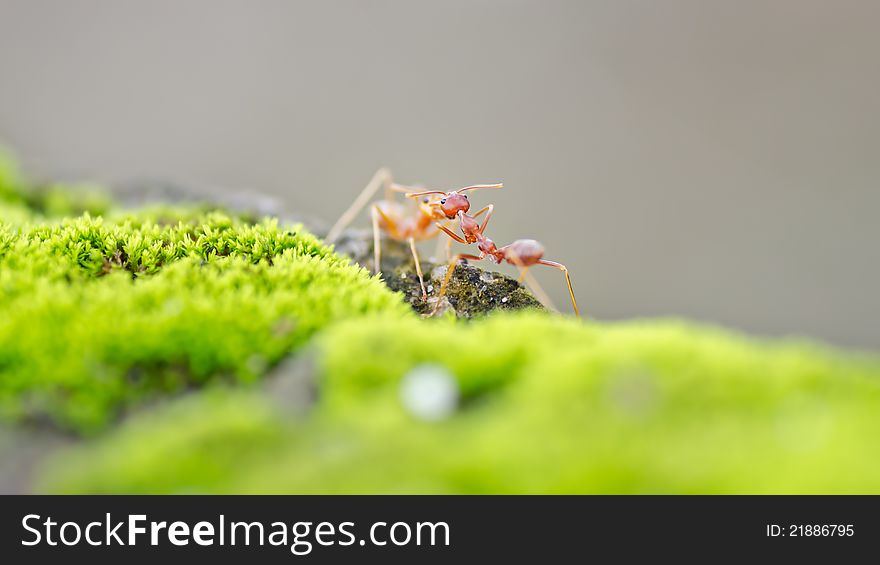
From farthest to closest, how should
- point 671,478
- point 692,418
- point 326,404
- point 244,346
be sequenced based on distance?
point 244,346, point 326,404, point 692,418, point 671,478

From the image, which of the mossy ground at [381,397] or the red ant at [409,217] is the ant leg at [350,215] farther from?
the mossy ground at [381,397]

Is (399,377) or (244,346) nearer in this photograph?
(399,377)

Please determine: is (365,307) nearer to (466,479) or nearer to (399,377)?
(399,377)

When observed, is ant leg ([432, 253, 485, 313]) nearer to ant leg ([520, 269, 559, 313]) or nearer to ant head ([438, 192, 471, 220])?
ant leg ([520, 269, 559, 313])

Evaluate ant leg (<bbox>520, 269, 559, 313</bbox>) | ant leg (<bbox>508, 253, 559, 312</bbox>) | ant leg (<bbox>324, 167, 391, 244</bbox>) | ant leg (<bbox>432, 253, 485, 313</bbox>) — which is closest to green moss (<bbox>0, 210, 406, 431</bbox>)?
ant leg (<bbox>432, 253, 485, 313</bbox>)

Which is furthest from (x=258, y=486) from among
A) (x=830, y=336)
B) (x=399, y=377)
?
(x=830, y=336)
